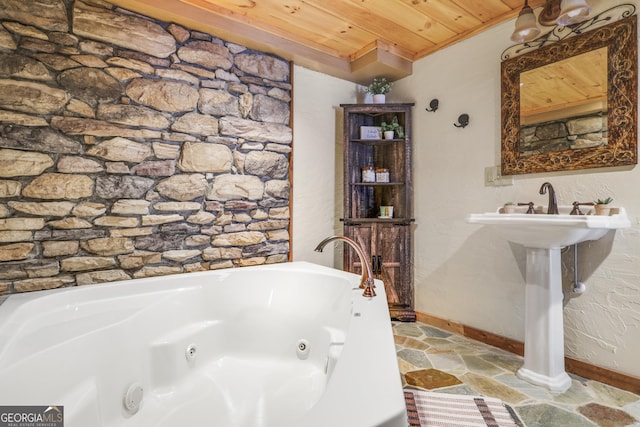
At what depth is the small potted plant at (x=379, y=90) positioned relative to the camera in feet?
8.79

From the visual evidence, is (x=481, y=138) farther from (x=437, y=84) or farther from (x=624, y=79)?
(x=624, y=79)

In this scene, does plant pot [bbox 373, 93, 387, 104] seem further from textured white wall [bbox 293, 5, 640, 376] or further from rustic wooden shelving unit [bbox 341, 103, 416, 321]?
textured white wall [bbox 293, 5, 640, 376]

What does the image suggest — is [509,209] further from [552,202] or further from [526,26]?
[526,26]

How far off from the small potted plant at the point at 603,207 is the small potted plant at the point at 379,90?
1615mm

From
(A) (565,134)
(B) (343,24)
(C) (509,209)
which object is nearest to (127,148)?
(B) (343,24)

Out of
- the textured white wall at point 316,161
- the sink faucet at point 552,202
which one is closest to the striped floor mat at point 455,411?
the sink faucet at point 552,202

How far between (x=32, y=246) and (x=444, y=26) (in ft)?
9.19

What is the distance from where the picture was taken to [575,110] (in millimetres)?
1819

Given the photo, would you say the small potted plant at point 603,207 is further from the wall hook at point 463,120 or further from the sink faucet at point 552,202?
the wall hook at point 463,120

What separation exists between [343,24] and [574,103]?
1.49 meters

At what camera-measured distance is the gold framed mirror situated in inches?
64.8

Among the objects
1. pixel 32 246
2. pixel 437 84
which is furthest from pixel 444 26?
pixel 32 246

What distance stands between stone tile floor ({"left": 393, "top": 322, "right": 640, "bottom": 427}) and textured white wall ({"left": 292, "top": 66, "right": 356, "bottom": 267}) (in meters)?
1.00

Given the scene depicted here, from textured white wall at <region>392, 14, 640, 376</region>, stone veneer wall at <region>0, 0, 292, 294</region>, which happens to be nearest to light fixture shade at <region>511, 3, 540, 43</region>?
textured white wall at <region>392, 14, 640, 376</region>
